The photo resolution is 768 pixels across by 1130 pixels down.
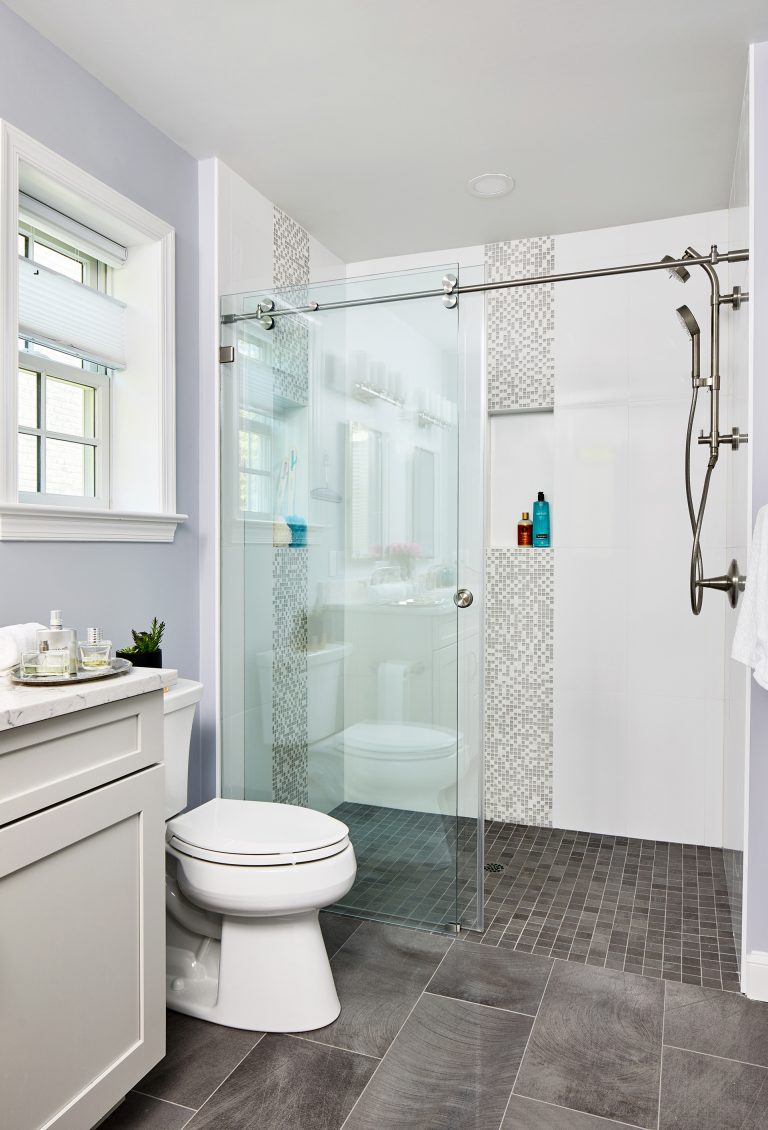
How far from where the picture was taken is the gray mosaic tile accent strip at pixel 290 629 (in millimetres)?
2447

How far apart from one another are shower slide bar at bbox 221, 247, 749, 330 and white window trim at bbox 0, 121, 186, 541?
0.97ft

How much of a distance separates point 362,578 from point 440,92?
1.41 m

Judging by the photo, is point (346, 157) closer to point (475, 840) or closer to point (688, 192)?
point (688, 192)

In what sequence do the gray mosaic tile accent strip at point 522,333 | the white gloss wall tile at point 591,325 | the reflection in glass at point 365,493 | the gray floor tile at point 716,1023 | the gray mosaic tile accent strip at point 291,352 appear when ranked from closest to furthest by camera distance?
the gray floor tile at point 716,1023 → the reflection in glass at point 365,493 → the gray mosaic tile accent strip at point 291,352 → the white gloss wall tile at point 591,325 → the gray mosaic tile accent strip at point 522,333

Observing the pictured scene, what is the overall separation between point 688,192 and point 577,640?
1.69 metres

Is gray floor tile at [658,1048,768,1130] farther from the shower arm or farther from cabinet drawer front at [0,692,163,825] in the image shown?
the shower arm

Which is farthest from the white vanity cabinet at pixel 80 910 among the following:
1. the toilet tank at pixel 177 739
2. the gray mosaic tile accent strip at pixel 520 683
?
the gray mosaic tile accent strip at pixel 520 683

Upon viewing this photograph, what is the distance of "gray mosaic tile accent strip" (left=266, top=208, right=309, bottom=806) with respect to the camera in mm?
2447

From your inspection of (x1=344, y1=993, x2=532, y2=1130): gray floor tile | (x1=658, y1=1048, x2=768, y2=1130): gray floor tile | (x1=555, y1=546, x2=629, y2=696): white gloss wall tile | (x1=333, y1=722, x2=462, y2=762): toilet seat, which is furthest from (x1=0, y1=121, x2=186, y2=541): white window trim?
(x1=658, y1=1048, x2=768, y2=1130): gray floor tile

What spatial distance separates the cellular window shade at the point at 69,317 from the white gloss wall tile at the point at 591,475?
5.60 feet

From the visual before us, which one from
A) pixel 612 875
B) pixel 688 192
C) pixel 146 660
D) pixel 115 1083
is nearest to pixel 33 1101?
pixel 115 1083

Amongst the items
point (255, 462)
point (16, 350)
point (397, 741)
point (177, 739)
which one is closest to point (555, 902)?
point (397, 741)

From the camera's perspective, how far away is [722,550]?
282 cm

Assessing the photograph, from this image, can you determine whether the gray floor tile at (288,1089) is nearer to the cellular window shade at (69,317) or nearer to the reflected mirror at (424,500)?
the reflected mirror at (424,500)
